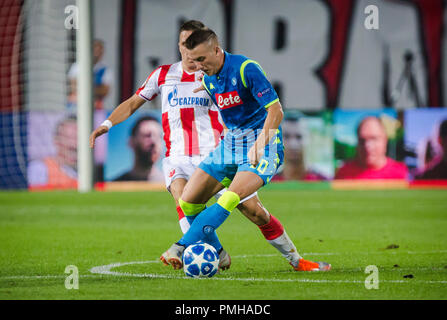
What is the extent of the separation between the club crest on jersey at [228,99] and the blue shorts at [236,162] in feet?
1.02

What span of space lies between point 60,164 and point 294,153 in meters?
5.20

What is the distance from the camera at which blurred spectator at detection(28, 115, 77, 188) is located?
18312 millimetres

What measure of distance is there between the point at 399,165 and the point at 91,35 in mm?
7241

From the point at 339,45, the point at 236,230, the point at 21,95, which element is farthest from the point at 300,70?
the point at 236,230

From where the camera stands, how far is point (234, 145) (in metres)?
6.48

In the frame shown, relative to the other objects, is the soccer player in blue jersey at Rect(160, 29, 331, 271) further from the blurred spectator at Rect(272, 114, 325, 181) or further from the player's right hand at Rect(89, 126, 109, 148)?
the blurred spectator at Rect(272, 114, 325, 181)

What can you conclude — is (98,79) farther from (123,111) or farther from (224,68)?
(224,68)

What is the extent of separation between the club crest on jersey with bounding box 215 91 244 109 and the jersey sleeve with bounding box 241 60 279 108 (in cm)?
A: 15

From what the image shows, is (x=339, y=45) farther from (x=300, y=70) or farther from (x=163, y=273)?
(x=163, y=273)
